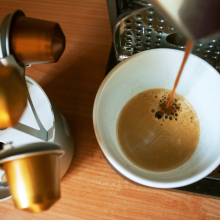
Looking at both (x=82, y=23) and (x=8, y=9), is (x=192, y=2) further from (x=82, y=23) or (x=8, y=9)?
(x=8, y=9)

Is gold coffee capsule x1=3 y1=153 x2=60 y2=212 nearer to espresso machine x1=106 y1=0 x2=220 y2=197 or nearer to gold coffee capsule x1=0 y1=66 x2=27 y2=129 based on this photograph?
gold coffee capsule x1=0 y1=66 x2=27 y2=129

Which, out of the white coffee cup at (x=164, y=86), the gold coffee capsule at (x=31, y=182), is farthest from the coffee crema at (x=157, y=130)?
the gold coffee capsule at (x=31, y=182)

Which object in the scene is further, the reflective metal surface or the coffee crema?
the coffee crema

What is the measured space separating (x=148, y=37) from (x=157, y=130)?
0.18m

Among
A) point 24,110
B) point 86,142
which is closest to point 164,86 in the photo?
point 86,142

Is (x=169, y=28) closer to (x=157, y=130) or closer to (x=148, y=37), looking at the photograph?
(x=148, y=37)

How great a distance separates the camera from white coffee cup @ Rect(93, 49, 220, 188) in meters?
0.27

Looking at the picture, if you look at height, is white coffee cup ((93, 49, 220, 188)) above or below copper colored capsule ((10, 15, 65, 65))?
below

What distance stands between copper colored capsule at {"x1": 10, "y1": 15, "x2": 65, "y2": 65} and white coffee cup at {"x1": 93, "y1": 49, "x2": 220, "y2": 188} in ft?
0.35

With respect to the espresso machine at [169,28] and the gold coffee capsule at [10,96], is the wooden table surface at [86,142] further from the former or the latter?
the gold coffee capsule at [10,96]

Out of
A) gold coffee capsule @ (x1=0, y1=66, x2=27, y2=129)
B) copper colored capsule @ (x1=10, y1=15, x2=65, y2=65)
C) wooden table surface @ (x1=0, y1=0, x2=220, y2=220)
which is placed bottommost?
wooden table surface @ (x1=0, y1=0, x2=220, y2=220)

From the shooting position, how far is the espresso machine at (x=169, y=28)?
0.78ft

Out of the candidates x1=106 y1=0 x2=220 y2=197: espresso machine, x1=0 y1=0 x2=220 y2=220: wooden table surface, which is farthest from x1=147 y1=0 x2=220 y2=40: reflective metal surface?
x1=0 y1=0 x2=220 y2=220: wooden table surface

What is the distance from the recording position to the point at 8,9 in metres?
0.50
